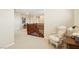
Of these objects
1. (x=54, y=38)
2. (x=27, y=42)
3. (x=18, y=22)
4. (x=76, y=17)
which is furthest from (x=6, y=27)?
(x=76, y=17)

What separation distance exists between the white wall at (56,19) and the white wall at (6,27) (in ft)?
1.07

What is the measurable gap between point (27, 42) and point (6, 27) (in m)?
0.25

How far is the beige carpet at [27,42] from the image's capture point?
4.03 feet

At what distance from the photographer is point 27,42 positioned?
4.03 ft

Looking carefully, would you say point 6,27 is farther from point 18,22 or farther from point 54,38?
point 54,38

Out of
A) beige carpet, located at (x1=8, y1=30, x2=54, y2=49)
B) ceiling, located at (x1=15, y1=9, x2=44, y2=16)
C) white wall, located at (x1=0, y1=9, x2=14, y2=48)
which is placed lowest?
beige carpet, located at (x1=8, y1=30, x2=54, y2=49)

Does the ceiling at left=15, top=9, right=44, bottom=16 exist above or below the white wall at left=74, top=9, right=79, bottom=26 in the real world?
above

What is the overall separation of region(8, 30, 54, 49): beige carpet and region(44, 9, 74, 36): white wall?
113 mm

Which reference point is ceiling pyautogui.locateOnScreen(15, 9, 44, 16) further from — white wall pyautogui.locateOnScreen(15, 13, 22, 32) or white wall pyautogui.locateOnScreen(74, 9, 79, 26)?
white wall pyautogui.locateOnScreen(74, 9, 79, 26)

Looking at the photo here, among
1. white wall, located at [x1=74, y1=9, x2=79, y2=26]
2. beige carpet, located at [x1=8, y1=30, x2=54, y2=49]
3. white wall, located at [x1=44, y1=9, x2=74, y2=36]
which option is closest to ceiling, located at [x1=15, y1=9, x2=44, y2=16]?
white wall, located at [x1=44, y1=9, x2=74, y2=36]

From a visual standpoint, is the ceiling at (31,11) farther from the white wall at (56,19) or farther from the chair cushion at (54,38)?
the chair cushion at (54,38)

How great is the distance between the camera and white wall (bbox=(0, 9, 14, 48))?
121cm
